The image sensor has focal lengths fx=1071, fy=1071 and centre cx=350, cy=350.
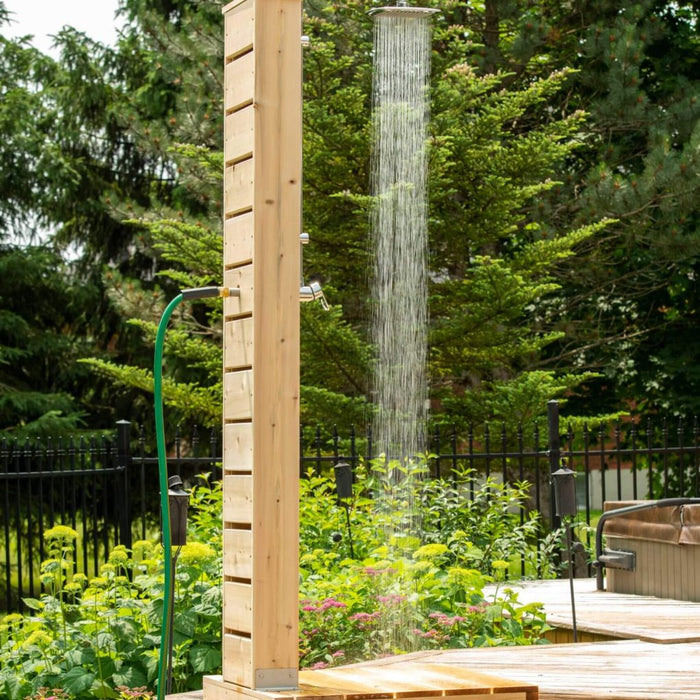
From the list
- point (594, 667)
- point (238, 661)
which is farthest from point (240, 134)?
point (594, 667)

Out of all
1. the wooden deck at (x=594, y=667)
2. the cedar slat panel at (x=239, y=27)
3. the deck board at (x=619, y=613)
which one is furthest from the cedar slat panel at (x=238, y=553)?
the deck board at (x=619, y=613)

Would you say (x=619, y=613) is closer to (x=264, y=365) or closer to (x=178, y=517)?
(x=178, y=517)

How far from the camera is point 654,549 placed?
6844 millimetres

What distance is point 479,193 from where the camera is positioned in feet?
37.1

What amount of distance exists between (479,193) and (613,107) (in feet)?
7.66

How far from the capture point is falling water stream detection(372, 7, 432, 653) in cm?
1095

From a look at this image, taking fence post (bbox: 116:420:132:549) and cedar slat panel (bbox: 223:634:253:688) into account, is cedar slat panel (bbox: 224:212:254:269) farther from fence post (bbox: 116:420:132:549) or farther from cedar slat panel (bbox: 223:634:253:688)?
fence post (bbox: 116:420:132:549)

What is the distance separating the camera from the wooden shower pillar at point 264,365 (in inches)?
121

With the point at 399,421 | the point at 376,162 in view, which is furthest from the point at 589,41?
the point at 399,421

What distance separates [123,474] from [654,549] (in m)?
3.98

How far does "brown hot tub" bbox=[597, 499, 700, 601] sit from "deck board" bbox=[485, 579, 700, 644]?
3.6 inches

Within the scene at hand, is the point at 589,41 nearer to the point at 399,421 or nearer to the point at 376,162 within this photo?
the point at 376,162

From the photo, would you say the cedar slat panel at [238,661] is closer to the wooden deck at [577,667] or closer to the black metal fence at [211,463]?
the wooden deck at [577,667]

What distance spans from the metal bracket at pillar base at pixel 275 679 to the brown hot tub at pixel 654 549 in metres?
3.62
